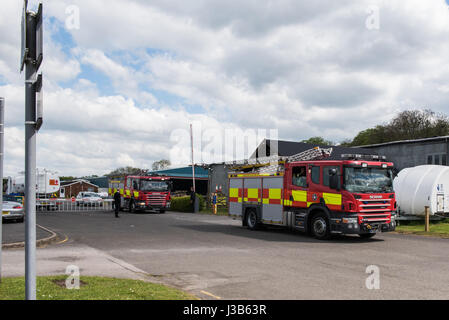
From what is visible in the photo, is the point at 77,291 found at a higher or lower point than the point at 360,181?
lower

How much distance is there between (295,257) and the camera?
10.9 m

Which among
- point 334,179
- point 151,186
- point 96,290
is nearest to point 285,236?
point 334,179

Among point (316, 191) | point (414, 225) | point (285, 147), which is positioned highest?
point (285, 147)

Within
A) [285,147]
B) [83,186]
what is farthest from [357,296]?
[83,186]

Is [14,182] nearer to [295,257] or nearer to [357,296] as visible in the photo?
[295,257]

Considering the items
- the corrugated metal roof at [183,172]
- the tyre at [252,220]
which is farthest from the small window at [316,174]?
the corrugated metal roof at [183,172]

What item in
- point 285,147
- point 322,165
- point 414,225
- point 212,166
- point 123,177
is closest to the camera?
point 322,165

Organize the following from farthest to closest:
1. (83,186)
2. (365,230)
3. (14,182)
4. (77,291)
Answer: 1. (83,186)
2. (14,182)
3. (365,230)
4. (77,291)

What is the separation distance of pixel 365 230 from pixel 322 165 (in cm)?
249

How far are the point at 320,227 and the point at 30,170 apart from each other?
11777mm

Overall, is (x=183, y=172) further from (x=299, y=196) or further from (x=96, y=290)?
(x=96, y=290)

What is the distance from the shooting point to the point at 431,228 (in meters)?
19.0

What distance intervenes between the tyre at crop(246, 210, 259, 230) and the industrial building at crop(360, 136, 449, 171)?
15279 mm

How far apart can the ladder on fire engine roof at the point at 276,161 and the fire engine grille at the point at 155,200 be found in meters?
12.4
